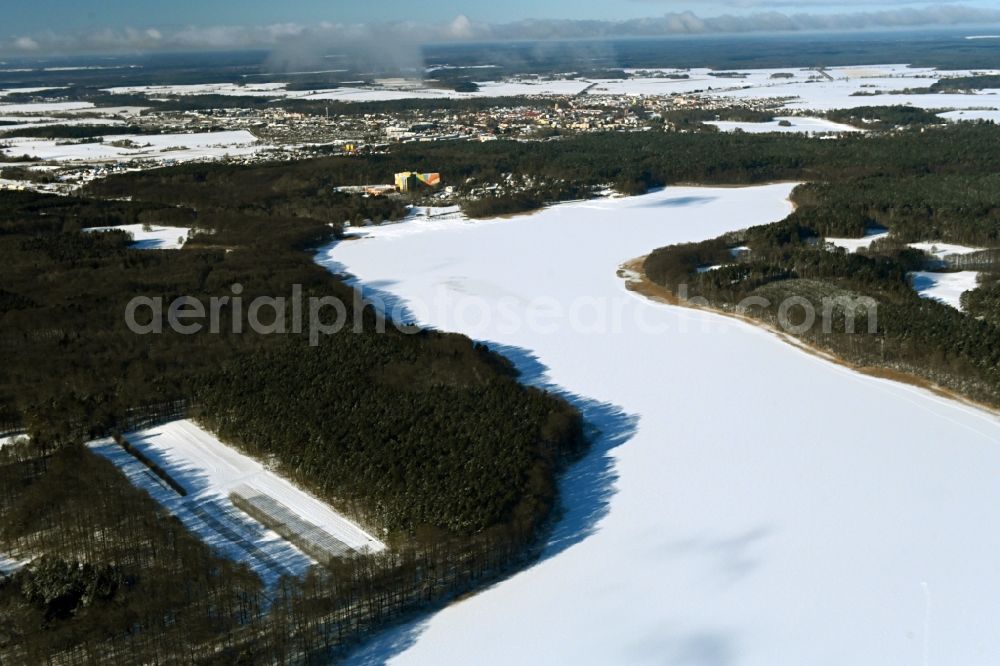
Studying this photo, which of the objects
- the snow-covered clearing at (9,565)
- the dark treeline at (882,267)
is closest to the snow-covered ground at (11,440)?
the snow-covered clearing at (9,565)

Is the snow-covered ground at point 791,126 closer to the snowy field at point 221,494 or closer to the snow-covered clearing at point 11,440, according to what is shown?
the snowy field at point 221,494

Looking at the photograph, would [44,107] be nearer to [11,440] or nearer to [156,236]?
[156,236]

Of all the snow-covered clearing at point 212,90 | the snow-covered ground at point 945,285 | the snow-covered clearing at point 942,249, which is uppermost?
the snow-covered clearing at point 212,90

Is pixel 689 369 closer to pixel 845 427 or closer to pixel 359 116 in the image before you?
pixel 845 427

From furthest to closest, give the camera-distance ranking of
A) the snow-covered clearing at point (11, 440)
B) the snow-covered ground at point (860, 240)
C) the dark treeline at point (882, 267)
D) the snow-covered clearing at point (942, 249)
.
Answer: the snow-covered ground at point (860, 240)
the snow-covered clearing at point (942, 249)
the dark treeline at point (882, 267)
the snow-covered clearing at point (11, 440)

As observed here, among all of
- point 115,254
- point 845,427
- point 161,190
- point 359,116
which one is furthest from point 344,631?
point 359,116

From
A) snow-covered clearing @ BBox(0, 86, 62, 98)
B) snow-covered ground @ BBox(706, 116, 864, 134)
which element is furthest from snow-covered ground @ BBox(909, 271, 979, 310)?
snow-covered clearing @ BBox(0, 86, 62, 98)
